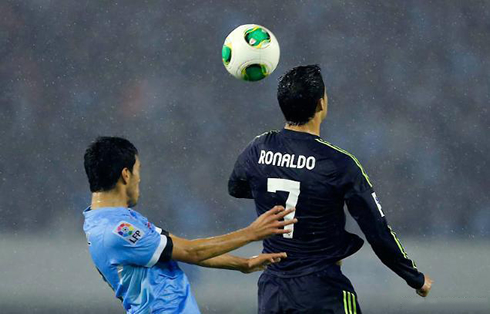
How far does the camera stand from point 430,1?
505 inches

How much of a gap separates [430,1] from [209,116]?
370 cm

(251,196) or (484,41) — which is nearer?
(251,196)

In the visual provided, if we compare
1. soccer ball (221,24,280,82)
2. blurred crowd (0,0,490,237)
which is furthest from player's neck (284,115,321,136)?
blurred crowd (0,0,490,237)

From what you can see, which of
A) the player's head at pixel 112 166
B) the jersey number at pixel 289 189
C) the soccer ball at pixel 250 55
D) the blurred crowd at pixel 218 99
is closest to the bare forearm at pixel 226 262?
the jersey number at pixel 289 189

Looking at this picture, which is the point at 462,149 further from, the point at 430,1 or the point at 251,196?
the point at 251,196

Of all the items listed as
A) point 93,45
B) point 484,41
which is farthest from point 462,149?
point 93,45

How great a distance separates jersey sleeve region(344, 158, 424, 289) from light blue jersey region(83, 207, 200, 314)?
85 centimetres

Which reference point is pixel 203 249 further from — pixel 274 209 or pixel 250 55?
pixel 250 55

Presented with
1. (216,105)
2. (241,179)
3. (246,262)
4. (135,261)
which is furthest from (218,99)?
(135,261)

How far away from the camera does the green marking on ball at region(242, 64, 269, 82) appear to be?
5121mm

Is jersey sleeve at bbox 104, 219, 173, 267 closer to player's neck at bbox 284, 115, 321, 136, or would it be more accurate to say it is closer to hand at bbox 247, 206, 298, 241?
hand at bbox 247, 206, 298, 241

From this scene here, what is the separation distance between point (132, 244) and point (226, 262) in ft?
1.96

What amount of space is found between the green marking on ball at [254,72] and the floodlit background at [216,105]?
647cm

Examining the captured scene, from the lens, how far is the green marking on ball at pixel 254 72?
16.8 ft
